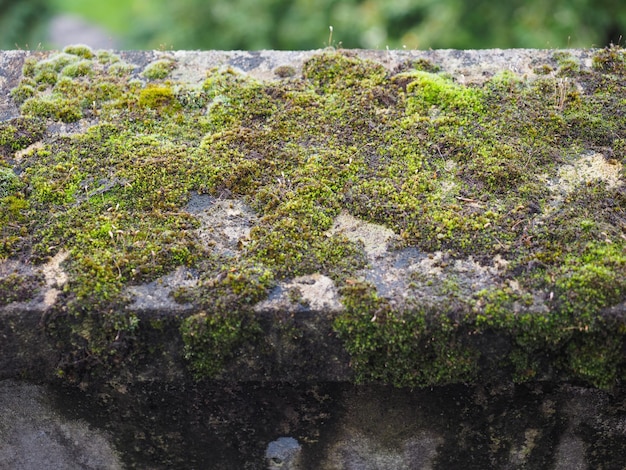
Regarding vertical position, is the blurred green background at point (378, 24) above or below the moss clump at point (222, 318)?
above

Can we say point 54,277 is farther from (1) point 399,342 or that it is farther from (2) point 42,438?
(1) point 399,342

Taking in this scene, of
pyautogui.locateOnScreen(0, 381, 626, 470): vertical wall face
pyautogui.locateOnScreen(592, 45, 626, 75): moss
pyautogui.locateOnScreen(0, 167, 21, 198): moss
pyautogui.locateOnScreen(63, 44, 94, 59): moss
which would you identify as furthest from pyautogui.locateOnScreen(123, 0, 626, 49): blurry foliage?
pyautogui.locateOnScreen(0, 381, 626, 470): vertical wall face

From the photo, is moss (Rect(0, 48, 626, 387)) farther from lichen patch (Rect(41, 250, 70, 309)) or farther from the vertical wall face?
the vertical wall face

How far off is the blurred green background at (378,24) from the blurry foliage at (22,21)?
329 millimetres

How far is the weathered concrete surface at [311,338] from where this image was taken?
1.89m

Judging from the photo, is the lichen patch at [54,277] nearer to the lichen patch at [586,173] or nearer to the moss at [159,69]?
the moss at [159,69]

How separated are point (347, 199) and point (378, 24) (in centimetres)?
564

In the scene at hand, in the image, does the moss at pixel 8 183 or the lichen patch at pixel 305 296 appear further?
the moss at pixel 8 183

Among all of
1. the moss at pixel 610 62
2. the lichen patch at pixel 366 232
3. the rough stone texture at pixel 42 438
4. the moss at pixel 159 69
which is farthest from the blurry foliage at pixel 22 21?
the lichen patch at pixel 366 232

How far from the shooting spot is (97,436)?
227 centimetres

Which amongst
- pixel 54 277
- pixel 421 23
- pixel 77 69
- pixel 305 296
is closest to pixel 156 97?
pixel 77 69

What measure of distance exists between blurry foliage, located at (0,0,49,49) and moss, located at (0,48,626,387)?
387 inches

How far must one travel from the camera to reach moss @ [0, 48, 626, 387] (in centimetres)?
189

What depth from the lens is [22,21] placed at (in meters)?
11.7
